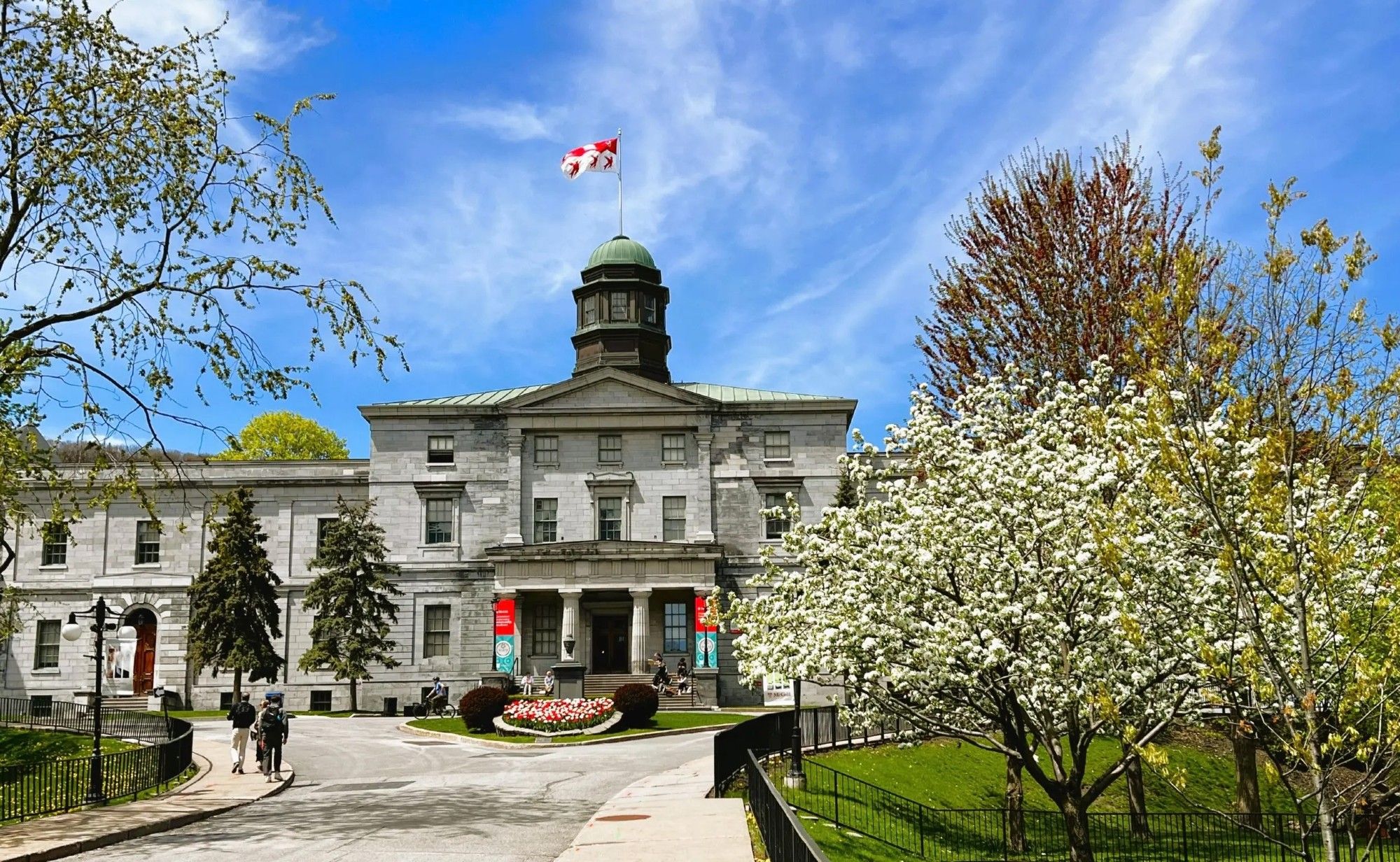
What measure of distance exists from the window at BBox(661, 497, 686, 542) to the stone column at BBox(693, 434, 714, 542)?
2.52 ft

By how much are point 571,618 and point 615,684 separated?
3.98 metres

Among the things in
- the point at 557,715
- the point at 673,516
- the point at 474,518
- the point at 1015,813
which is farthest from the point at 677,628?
the point at 1015,813

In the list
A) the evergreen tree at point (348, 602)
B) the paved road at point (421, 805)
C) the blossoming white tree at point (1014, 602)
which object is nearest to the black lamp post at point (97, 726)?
the paved road at point (421, 805)

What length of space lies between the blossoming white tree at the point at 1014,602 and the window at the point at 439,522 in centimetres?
3708

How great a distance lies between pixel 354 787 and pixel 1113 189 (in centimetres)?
2311

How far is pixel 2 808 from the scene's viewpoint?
1805cm

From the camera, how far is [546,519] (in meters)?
54.2

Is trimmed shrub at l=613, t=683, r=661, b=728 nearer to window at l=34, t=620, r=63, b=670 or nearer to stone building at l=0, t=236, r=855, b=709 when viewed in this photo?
stone building at l=0, t=236, r=855, b=709

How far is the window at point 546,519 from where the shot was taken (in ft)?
177

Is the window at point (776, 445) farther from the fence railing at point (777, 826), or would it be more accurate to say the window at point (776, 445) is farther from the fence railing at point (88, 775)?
the fence railing at point (777, 826)

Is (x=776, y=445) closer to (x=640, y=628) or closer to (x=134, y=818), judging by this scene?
(x=640, y=628)

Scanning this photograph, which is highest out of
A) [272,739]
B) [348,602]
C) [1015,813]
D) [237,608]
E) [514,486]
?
[514,486]

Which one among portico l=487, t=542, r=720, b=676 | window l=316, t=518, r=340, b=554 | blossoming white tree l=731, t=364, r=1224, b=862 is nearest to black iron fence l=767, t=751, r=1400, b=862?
blossoming white tree l=731, t=364, r=1224, b=862

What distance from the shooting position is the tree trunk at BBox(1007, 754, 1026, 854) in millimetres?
21891
